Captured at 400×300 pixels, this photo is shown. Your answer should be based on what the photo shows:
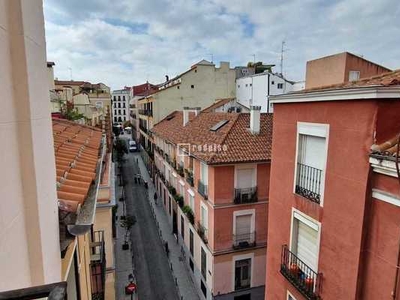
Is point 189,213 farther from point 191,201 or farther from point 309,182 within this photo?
point 309,182

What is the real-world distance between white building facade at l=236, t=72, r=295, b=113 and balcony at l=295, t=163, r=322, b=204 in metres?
22.9

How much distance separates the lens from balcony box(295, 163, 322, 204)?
23.5 ft

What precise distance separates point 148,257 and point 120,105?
90.5 meters

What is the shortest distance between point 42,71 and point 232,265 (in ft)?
A: 47.0

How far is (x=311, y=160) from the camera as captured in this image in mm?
7477

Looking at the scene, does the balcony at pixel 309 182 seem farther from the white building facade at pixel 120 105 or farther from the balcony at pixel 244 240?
the white building facade at pixel 120 105

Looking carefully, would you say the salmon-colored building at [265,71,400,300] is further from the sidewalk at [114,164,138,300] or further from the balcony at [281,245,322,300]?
the sidewalk at [114,164,138,300]

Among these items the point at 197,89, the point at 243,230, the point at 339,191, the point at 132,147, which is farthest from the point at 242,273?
the point at 132,147

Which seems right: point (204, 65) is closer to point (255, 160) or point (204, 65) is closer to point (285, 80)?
point (285, 80)

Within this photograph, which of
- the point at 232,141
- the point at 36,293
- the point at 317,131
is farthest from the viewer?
the point at 232,141

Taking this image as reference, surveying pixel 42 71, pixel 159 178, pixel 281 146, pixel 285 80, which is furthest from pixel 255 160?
pixel 285 80

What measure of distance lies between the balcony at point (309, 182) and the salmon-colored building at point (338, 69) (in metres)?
4.74

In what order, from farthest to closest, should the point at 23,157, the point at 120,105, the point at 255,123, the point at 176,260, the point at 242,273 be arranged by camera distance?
the point at 120,105
the point at 176,260
the point at 255,123
the point at 242,273
the point at 23,157

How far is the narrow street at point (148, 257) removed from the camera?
54.9ft
